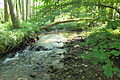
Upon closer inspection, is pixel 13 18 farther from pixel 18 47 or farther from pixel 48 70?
pixel 48 70

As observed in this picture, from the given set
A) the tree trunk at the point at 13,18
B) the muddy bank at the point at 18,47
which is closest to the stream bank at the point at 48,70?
the muddy bank at the point at 18,47

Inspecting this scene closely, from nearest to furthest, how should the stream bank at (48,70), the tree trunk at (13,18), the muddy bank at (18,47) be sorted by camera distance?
the stream bank at (48,70) < the muddy bank at (18,47) < the tree trunk at (13,18)

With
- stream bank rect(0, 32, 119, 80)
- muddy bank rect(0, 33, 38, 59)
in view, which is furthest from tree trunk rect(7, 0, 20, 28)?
stream bank rect(0, 32, 119, 80)

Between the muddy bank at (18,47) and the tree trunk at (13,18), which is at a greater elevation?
→ the tree trunk at (13,18)

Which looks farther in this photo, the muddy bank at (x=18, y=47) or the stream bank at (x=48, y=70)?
the muddy bank at (x=18, y=47)

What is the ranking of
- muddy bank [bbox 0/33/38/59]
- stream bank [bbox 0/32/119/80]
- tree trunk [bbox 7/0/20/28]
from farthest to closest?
tree trunk [bbox 7/0/20/28]
muddy bank [bbox 0/33/38/59]
stream bank [bbox 0/32/119/80]

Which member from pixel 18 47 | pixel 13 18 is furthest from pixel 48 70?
pixel 13 18

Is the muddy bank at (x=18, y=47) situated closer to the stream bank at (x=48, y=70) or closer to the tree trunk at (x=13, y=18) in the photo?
the stream bank at (x=48, y=70)

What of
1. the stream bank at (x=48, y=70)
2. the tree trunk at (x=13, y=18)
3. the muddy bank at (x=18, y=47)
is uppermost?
the tree trunk at (x=13, y=18)

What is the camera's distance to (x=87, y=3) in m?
3.37

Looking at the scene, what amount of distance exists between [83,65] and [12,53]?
13.7 ft

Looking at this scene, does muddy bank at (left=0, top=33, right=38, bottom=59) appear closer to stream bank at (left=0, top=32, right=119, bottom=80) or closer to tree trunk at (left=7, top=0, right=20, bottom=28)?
stream bank at (left=0, top=32, right=119, bottom=80)

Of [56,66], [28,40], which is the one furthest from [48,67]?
[28,40]

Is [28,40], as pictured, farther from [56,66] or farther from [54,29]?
[54,29]
